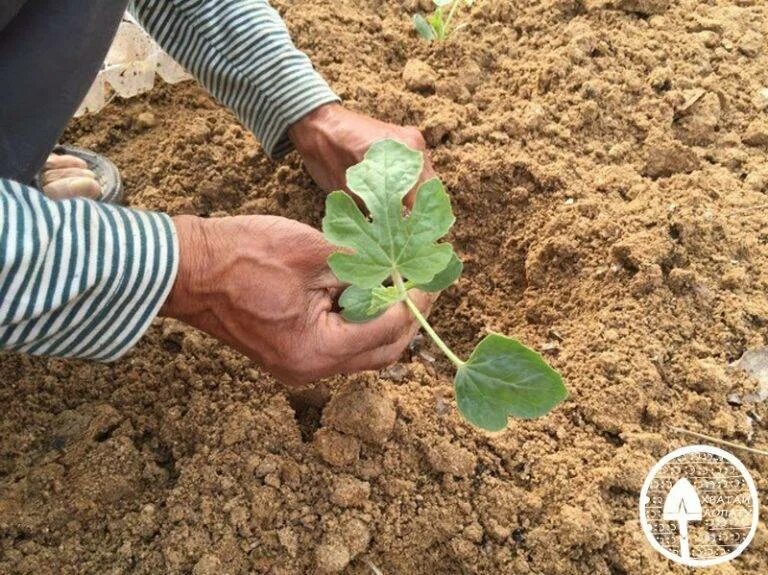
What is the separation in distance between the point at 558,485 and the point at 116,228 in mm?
885

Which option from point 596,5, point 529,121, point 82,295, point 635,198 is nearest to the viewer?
point 82,295

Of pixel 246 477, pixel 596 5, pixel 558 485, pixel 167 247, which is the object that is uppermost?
pixel 596 5

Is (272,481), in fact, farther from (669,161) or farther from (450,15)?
(450,15)

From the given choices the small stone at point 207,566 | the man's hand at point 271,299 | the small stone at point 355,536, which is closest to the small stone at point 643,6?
the man's hand at point 271,299

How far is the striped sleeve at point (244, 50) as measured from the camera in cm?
174

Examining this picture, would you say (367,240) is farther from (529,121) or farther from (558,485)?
(529,121)

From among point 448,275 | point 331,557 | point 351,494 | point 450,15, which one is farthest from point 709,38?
point 331,557

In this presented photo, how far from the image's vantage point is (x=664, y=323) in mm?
1596

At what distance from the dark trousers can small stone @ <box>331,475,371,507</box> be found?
0.90 metres

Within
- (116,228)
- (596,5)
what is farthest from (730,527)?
(596,5)

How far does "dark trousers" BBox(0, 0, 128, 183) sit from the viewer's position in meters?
1.53

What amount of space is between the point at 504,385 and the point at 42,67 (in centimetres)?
107

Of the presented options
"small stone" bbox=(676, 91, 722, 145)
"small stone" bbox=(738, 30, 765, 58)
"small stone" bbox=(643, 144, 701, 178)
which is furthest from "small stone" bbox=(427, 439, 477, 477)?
"small stone" bbox=(738, 30, 765, 58)

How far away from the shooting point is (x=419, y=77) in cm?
206
